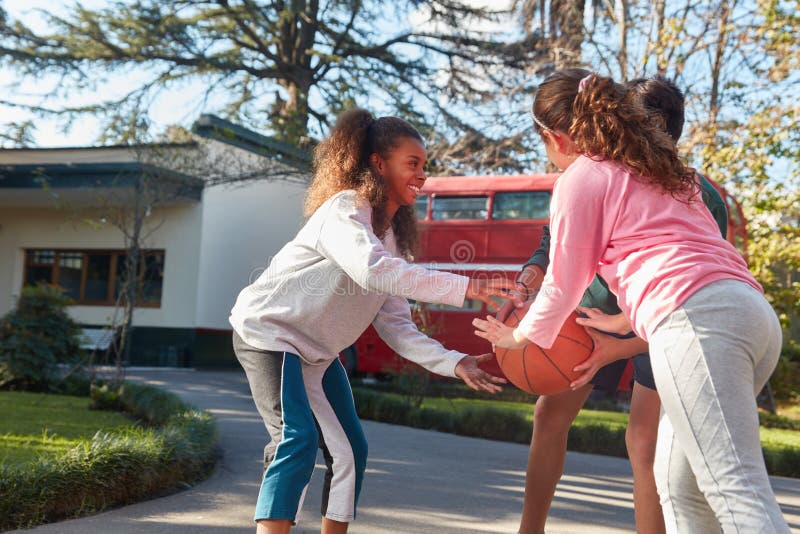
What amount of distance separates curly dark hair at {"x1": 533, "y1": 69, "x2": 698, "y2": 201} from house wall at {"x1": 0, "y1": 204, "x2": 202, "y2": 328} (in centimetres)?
1674

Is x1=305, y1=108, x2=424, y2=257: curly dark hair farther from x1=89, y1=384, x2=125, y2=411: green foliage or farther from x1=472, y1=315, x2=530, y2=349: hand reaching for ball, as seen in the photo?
x1=89, y1=384, x2=125, y2=411: green foliage

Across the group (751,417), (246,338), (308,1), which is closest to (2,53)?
(308,1)

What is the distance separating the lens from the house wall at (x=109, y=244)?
18531 mm

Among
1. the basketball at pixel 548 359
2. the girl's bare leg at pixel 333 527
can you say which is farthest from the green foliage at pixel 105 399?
the basketball at pixel 548 359

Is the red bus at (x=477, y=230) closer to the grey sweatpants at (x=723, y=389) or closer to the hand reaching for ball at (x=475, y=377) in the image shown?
the hand reaching for ball at (x=475, y=377)

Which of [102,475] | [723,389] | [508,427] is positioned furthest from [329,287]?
[508,427]

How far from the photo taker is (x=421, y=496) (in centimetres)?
477

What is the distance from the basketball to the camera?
2.75 meters

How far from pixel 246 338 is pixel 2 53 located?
18.8 metres

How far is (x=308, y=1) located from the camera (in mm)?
18594

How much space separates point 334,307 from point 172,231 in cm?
1667

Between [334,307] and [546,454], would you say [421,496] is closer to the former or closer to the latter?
[546,454]

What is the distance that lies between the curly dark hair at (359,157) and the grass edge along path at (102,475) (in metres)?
2.05

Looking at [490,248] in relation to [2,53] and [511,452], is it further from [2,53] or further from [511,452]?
[2,53]
